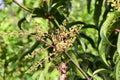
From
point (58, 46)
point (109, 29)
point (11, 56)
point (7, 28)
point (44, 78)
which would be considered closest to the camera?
point (58, 46)

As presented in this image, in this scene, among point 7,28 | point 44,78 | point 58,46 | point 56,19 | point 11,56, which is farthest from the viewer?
point 7,28

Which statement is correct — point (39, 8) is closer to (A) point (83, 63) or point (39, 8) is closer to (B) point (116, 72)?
(A) point (83, 63)

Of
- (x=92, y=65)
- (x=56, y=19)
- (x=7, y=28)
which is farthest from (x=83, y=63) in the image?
(x=7, y=28)

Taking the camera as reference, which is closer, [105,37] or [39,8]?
[105,37]

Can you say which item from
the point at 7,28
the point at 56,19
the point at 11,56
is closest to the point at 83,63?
the point at 56,19

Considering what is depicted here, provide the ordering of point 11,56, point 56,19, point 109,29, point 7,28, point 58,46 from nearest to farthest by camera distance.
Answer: point 58,46, point 109,29, point 56,19, point 11,56, point 7,28

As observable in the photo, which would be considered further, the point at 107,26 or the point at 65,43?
the point at 107,26

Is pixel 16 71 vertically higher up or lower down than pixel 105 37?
lower down

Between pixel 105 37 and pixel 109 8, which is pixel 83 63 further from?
pixel 105 37

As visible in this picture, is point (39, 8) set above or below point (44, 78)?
above

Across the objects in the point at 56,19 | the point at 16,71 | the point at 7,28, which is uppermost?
the point at 56,19
